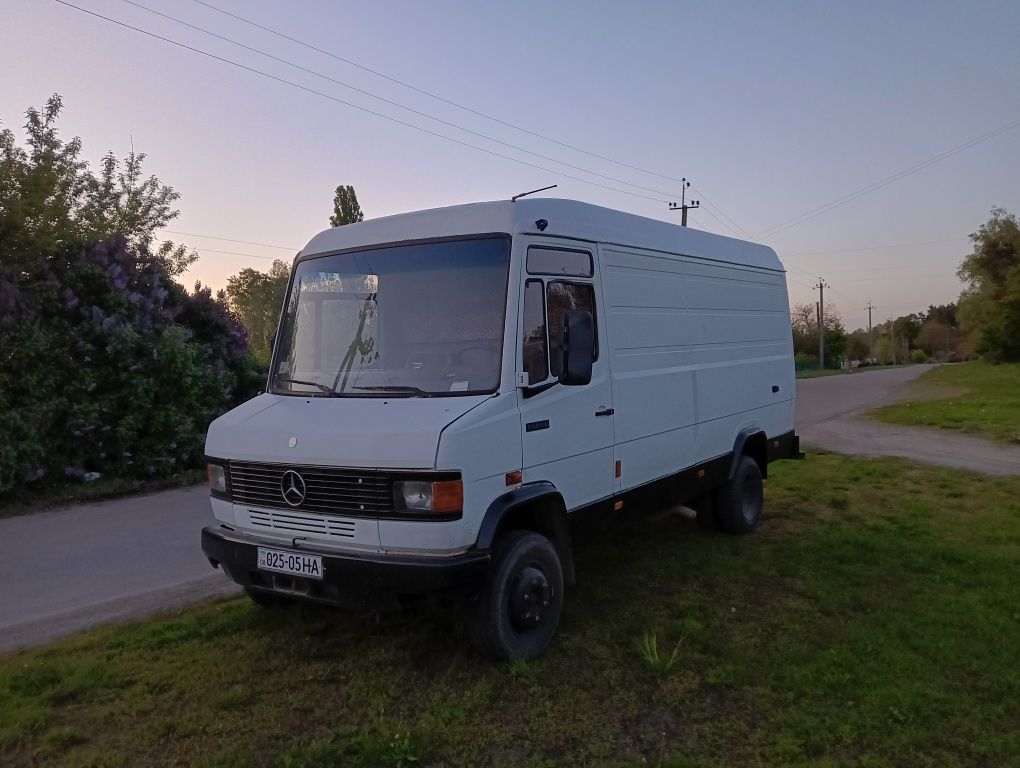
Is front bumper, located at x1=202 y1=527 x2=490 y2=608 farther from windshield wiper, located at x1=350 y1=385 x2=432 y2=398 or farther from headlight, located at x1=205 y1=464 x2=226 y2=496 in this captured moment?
windshield wiper, located at x1=350 y1=385 x2=432 y2=398

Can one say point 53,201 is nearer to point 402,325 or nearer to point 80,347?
point 80,347

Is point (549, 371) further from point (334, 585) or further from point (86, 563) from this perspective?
point (86, 563)

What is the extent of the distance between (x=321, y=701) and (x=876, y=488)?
7962mm

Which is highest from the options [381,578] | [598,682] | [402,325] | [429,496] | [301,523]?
[402,325]

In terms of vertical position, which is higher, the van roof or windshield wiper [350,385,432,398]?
the van roof

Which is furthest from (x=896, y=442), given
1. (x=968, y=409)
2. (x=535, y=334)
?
(x=535, y=334)

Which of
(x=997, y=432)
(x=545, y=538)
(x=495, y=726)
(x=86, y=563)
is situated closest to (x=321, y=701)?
(x=495, y=726)

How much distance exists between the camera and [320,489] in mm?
4246

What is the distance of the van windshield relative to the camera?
4445mm

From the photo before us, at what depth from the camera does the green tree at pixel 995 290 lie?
1748 inches

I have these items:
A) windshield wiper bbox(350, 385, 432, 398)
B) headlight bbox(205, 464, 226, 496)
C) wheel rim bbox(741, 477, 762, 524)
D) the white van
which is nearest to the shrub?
headlight bbox(205, 464, 226, 496)

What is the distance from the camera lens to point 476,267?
181 inches

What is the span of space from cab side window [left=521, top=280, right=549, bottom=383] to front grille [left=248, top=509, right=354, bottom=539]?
1.34 meters

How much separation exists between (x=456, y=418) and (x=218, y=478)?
71.4 inches
